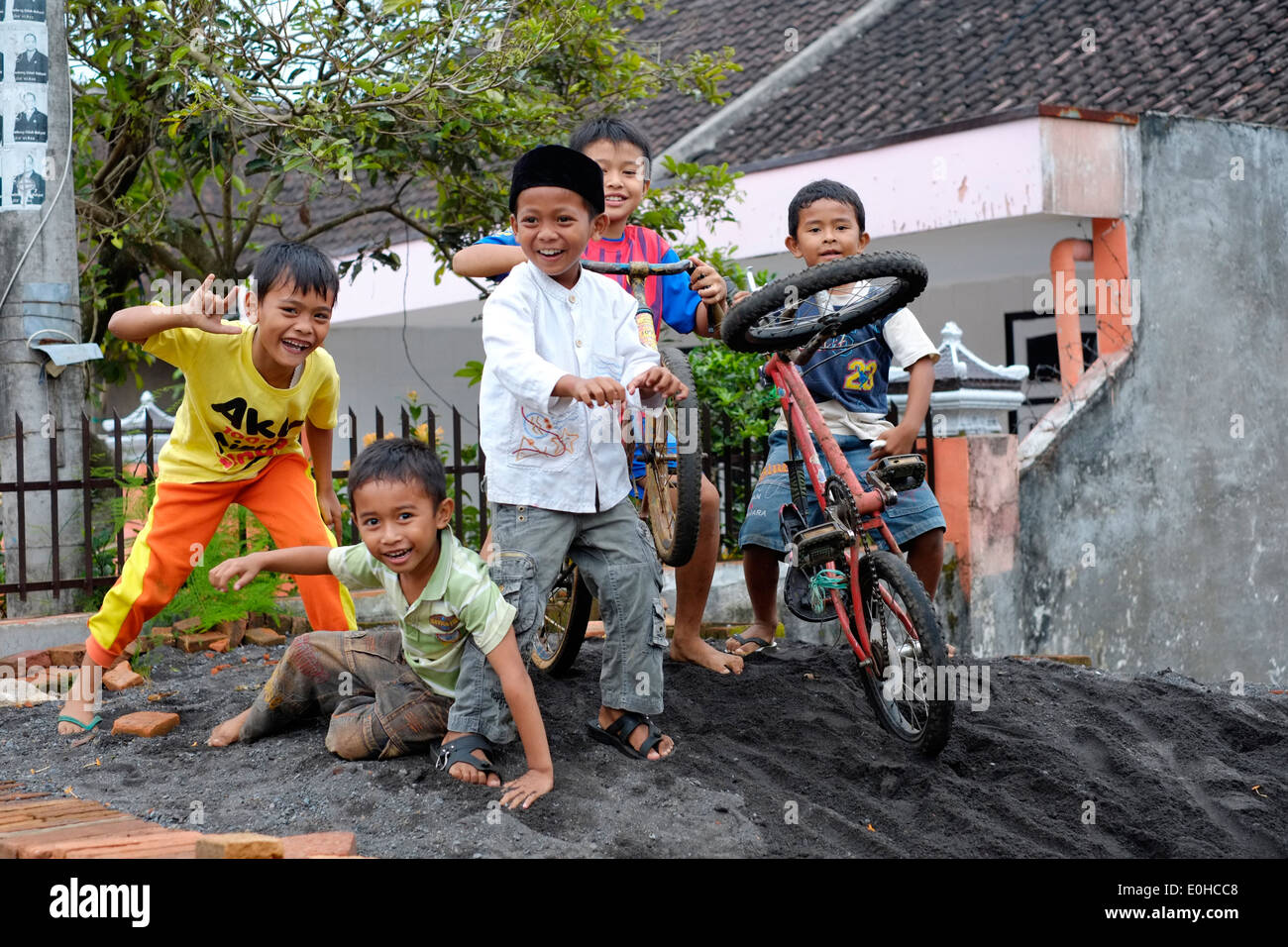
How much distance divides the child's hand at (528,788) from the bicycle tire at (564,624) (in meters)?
0.94

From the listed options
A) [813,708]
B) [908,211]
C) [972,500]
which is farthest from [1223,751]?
[908,211]

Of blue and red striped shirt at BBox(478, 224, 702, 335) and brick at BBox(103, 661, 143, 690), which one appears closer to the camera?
blue and red striped shirt at BBox(478, 224, 702, 335)

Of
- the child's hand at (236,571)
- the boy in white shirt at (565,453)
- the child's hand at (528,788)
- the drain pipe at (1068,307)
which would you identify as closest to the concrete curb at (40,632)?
the child's hand at (236,571)

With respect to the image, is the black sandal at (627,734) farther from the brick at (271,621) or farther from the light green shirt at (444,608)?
the brick at (271,621)

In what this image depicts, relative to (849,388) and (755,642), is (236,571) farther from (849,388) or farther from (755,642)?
(849,388)

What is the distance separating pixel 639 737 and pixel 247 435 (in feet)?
5.45

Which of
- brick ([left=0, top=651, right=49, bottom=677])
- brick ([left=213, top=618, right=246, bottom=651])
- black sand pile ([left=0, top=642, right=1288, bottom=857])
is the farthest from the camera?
brick ([left=213, top=618, right=246, bottom=651])

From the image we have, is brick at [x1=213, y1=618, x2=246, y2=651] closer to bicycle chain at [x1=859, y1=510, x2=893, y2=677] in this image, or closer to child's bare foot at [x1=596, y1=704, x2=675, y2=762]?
child's bare foot at [x1=596, y1=704, x2=675, y2=762]

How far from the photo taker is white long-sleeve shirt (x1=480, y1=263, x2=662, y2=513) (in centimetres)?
349

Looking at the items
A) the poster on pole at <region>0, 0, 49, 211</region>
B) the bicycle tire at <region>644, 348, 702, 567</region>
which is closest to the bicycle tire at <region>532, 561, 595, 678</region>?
the bicycle tire at <region>644, 348, 702, 567</region>

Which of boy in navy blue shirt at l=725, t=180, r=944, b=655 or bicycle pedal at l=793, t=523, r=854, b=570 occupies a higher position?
boy in navy blue shirt at l=725, t=180, r=944, b=655

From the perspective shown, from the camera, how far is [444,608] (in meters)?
3.42

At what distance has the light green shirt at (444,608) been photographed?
133 inches

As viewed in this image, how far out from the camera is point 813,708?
13.6ft
